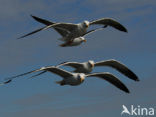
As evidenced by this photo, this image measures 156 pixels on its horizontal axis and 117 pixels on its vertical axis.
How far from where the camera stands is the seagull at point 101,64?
44.0m

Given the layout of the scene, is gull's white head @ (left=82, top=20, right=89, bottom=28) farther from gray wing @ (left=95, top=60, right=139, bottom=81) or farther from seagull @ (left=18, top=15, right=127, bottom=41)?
gray wing @ (left=95, top=60, right=139, bottom=81)

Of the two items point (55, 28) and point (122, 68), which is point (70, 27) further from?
point (122, 68)

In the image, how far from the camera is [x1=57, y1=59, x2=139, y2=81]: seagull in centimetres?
4400

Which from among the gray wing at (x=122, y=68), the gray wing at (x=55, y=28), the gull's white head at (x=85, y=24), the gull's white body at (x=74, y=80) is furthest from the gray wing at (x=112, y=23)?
the gull's white body at (x=74, y=80)

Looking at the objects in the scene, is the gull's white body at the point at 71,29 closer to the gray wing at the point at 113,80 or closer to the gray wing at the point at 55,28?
the gray wing at the point at 55,28

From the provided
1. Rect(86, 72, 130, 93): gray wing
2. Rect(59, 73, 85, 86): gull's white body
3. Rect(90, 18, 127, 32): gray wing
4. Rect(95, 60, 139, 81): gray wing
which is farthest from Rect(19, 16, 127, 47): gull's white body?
Rect(59, 73, 85, 86): gull's white body

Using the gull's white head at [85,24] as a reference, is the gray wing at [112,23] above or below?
above

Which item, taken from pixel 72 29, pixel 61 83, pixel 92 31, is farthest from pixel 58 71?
pixel 92 31

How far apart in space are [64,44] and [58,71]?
6464mm

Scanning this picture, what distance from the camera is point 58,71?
41125mm

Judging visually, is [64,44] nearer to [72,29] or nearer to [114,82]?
[72,29]

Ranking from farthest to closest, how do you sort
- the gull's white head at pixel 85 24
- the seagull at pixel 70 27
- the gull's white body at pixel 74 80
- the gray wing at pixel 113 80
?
the gray wing at pixel 113 80, the seagull at pixel 70 27, the gull's white head at pixel 85 24, the gull's white body at pixel 74 80

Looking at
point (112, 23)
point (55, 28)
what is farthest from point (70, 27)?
point (112, 23)

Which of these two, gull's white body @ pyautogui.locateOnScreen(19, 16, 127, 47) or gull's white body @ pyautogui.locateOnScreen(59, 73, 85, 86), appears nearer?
gull's white body @ pyautogui.locateOnScreen(59, 73, 85, 86)
